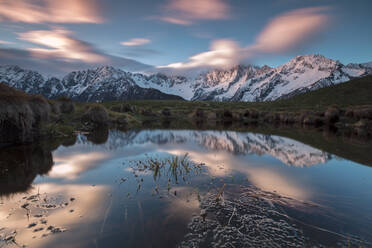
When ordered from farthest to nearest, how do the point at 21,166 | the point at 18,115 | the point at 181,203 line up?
1. the point at 18,115
2. the point at 21,166
3. the point at 181,203

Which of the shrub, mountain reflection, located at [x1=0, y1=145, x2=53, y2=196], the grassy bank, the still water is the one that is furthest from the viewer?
the shrub

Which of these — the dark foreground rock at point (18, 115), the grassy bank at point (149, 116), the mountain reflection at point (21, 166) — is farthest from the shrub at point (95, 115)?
the mountain reflection at point (21, 166)

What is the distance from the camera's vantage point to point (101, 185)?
13.5m

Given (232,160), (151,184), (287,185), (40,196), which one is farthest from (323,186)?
(40,196)

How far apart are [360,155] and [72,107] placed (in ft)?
187

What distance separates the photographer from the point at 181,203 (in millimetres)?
11102

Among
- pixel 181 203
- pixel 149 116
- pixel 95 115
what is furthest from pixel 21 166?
pixel 149 116

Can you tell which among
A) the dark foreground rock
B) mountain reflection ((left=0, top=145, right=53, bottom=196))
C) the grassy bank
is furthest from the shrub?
mountain reflection ((left=0, top=145, right=53, bottom=196))

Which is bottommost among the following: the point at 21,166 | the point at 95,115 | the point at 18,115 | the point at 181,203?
the point at 21,166

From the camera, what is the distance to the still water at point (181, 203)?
26.4 feet

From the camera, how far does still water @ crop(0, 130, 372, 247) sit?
26.4 ft

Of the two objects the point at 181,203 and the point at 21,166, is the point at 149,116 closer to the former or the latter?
the point at 21,166

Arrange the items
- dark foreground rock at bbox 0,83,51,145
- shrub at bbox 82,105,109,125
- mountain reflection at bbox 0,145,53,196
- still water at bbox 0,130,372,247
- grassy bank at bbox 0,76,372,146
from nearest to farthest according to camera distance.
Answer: still water at bbox 0,130,372,247
mountain reflection at bbox 0,145,53,196
dark foreground rock at bbox 0,83,51,145
grassy bank at bbox 0,76,372,146
shrub at bbox 82,105,109,125

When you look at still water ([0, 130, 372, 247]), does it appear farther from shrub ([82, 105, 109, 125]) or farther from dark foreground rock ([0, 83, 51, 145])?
shrub ([82, 105, 109, 125])
